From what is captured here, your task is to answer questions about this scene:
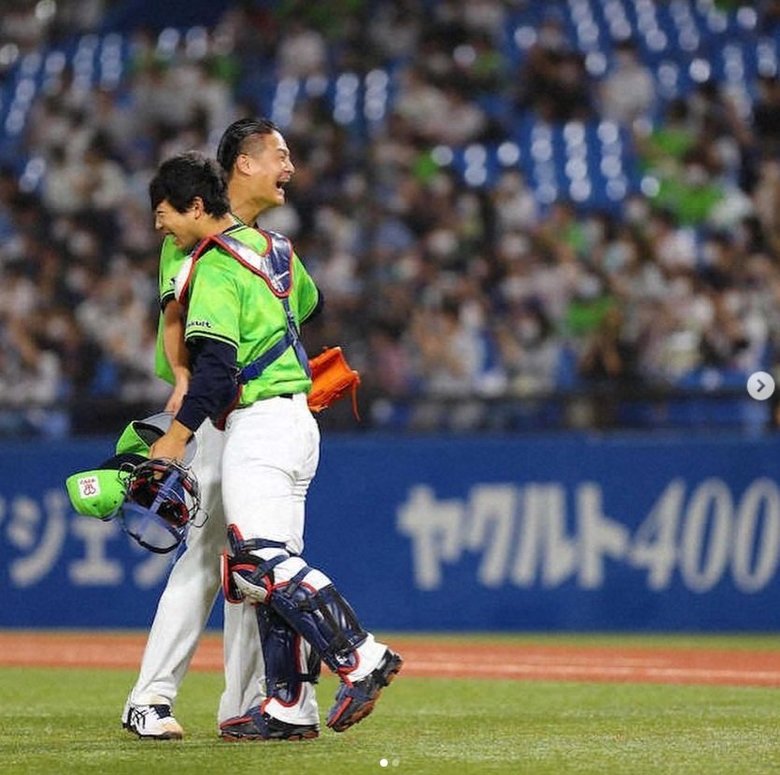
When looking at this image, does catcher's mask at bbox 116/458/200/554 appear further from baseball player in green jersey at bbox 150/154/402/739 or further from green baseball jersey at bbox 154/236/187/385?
green baseball jersey at bbox 154/236/187/385

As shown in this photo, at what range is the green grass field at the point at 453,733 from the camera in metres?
5.54

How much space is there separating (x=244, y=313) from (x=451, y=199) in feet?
28.1

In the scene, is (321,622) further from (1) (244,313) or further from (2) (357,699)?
(1) (244,313)

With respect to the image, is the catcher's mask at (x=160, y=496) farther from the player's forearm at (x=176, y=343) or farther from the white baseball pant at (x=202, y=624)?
the player's forearm at (x=176, y=343)

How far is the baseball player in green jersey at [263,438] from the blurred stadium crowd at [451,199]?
600 centimetres

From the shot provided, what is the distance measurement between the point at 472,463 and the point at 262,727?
251 inches

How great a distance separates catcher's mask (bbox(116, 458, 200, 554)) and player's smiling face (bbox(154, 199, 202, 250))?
813mm

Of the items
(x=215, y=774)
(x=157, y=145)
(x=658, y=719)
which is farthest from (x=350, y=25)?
(x=215, y=774)

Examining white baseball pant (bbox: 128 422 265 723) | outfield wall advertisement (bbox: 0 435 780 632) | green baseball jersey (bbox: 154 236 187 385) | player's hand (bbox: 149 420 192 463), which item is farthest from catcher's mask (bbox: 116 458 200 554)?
outfield wall advertisement (bbox: 0 435 780 632)

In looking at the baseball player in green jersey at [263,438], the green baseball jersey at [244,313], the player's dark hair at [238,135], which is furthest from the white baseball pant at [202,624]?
the player's dark hair at [238,135]

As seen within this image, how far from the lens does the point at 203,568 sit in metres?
6.41

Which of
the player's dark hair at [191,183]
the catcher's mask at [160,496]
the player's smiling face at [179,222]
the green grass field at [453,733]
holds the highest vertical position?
the player's dark hair at [191,183]

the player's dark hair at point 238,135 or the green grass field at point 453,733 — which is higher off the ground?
the player's dark hair at point 238,135

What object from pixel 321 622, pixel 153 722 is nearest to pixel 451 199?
pixel 153 722
